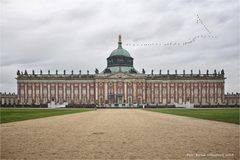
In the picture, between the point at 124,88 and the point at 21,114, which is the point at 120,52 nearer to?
the point at 124,88

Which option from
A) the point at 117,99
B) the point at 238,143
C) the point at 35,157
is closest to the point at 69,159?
the point at 35,157

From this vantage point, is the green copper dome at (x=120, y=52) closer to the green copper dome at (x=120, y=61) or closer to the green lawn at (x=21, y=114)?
the green copper dome at (x=120, y=61)

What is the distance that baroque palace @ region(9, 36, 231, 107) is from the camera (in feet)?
359

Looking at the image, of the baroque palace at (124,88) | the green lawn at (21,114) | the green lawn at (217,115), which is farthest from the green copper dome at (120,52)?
the green lawn at (217,115)

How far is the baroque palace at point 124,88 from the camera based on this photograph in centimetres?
10938

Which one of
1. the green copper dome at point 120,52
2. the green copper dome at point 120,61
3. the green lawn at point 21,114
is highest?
the green copper dome at point 120,52

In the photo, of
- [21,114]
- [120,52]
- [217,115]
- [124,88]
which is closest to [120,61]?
[120,52]

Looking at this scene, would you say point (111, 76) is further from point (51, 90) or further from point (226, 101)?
point (226, 101)

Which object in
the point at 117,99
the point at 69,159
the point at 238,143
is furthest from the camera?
the point at 117,99

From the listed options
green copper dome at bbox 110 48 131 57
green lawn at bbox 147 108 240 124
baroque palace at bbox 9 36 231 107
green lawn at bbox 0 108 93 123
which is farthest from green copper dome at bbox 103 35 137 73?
green lawn at bbox 147 108 240 124

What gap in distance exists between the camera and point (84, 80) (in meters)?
111

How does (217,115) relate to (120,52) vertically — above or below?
below

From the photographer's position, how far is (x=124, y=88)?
109m

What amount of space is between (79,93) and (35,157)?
3958 inches
